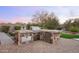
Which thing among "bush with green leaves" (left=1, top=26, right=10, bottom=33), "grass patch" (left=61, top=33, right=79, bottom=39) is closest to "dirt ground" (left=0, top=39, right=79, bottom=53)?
"grass patch" (left=61, top=33, right=79, bottom=39)

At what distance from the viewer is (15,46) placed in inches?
72.1

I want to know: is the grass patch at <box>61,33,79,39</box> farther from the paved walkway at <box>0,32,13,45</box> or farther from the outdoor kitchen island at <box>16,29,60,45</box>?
the paved walkway at <box>0,32,13,45</box>

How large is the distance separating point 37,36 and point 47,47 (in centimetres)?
18

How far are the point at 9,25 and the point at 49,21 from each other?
0.48m

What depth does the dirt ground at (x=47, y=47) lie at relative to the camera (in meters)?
1.83

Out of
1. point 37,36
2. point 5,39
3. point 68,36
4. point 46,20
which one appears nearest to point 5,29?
point 5,39

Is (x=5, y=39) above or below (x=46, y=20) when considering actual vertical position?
below

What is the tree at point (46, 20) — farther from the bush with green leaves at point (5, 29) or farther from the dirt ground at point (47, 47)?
the bush with green leaves at point (5, 29)

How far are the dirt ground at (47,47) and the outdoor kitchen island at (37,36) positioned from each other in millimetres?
48

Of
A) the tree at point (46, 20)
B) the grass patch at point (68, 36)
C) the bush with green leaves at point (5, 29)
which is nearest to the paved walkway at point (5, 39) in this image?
the bush with green leaves at point (5, 29)

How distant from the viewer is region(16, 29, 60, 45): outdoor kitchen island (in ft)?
6.03

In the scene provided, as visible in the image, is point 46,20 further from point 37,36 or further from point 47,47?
point 47,47

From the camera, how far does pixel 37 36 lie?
185 centimetres
